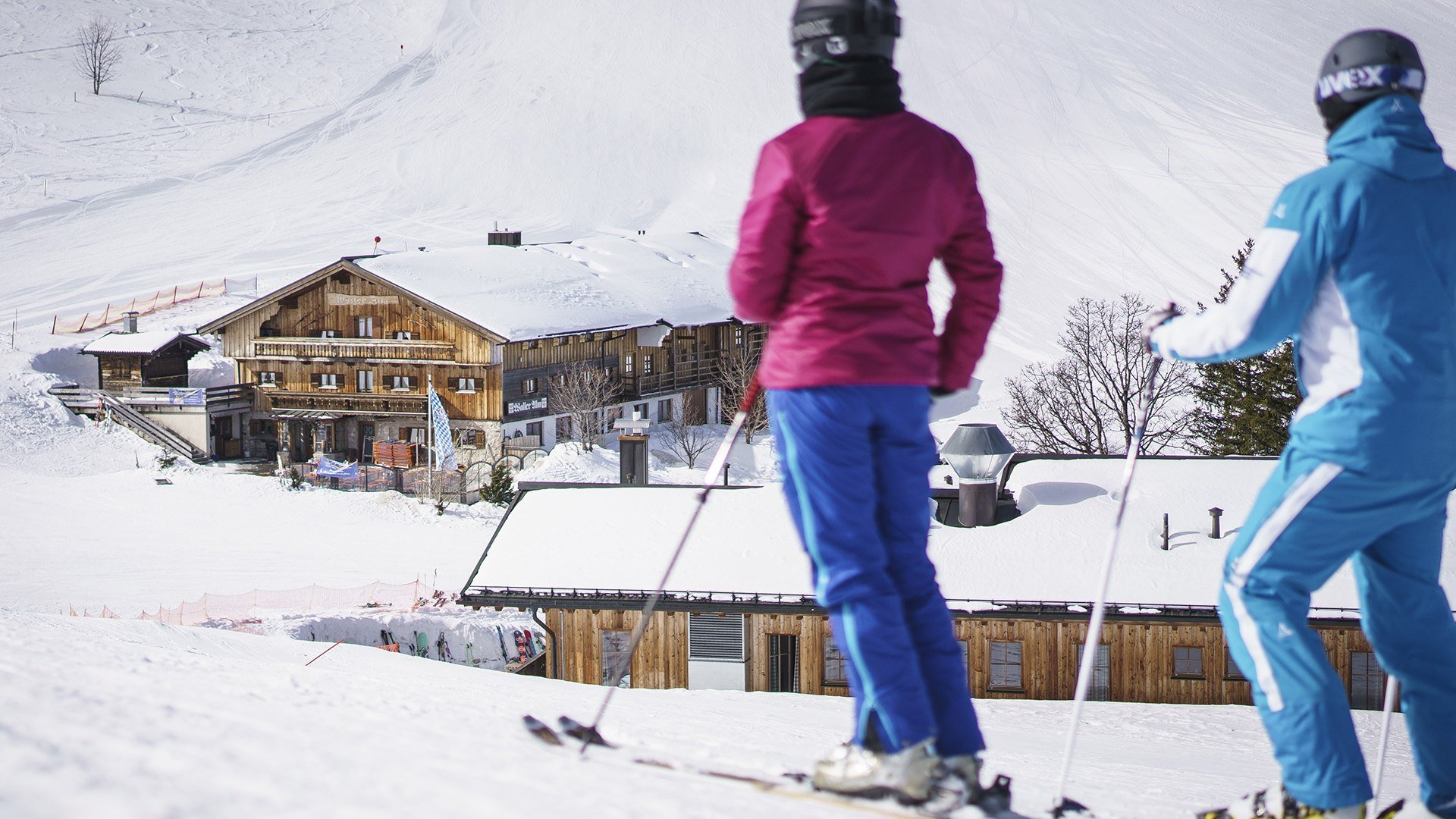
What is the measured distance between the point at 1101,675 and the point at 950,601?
7.37 ft

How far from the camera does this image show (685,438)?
42344 mm

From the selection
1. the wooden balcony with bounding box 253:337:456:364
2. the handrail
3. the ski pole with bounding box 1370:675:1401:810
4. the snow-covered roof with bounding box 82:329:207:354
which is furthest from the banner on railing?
the ski pole with bounding box 1370:675:1401:810

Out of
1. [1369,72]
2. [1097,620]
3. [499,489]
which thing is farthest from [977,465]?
[499,489]

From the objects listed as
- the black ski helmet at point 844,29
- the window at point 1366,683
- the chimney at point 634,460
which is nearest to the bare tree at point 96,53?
the chimney at point 634,460

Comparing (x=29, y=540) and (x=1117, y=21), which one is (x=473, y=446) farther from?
(x=1117, y=21)

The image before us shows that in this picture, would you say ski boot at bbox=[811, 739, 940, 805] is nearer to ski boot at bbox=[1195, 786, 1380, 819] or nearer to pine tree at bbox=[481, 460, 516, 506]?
ski boot at bbox=[1195, 786, 1380, 819]

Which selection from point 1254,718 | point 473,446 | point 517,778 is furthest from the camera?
point 473,446

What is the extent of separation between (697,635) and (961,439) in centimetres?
434

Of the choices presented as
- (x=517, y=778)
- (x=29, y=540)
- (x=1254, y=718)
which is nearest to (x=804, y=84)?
(x=517, y=778)

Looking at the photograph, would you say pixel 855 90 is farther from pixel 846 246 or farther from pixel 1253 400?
pixel 1253 400

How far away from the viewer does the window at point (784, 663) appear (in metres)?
17.4

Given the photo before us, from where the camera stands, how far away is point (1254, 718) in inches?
595

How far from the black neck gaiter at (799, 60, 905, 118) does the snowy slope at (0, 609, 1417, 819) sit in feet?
5.99

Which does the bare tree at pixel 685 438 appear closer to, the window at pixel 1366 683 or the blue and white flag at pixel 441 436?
the blue and white flag at pixel 441 436
